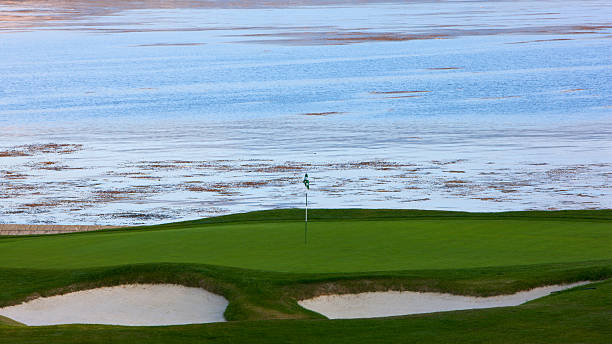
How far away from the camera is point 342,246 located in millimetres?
15195

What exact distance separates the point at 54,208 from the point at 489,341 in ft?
74.2

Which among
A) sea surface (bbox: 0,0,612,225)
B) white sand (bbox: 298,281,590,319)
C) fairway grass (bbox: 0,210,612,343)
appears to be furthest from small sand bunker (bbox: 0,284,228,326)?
sea surface (bbox: 0,0,612,225)

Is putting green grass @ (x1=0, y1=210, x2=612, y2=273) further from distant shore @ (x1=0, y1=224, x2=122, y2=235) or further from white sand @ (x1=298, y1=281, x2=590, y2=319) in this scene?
distant shore @ (x1=0, y1=224, x2=122, y2=235)

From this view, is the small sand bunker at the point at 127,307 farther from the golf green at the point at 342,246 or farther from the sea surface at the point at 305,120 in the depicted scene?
the sea surface at the point at 305,120

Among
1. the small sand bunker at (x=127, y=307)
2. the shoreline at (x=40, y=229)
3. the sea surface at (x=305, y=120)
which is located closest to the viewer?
the small sand bunker at (x=127, y=307)

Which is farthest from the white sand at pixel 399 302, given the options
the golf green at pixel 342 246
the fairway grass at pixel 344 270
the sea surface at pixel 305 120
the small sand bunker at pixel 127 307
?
the sea surface at pixel 305 120

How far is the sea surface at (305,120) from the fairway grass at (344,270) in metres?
10.7

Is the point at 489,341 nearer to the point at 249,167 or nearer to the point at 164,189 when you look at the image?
the point at 164,189

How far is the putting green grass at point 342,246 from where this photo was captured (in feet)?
46.7

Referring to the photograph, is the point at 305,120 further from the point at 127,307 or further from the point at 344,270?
the point at 127,307

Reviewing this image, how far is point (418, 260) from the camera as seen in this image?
14234 mm

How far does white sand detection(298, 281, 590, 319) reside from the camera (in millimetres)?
12734

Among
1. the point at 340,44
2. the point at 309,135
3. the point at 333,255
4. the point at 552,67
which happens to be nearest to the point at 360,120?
the point at 309,135

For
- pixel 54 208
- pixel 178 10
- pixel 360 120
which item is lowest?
pixel 54 208
